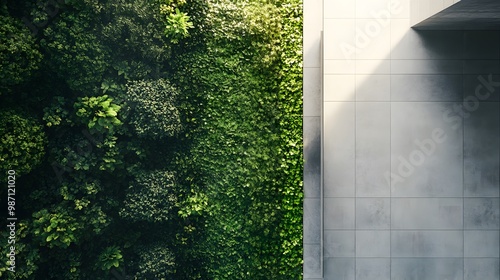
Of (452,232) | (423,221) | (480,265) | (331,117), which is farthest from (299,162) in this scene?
(480,265)

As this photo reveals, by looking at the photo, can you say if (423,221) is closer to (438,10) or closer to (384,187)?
(384,187)

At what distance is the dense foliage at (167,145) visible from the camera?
907 centimetres

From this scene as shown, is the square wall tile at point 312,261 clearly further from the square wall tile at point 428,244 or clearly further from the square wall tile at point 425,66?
the square wall tile at point 425,66

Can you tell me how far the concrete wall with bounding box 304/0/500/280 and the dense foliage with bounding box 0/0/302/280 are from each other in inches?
27.5

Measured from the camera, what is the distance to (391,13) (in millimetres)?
9734

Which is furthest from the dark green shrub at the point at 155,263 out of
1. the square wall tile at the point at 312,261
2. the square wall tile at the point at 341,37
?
the square wall tile at the point at 341,37

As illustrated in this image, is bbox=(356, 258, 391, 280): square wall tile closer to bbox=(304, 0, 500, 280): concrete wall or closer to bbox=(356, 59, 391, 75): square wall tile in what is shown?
bbox=(304, 0, 500, 280): concrete wall

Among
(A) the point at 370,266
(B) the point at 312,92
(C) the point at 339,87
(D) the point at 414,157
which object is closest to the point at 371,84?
(C) the point at 339,87

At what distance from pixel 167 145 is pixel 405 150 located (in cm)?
498

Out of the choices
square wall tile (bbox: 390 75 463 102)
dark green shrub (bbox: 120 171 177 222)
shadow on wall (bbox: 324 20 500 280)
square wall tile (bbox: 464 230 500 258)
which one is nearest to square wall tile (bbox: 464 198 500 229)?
shadow on wall (bbox: 324 20 500 280)

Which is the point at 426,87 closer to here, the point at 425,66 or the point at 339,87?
the point at 425,66

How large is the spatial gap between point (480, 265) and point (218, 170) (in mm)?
5831

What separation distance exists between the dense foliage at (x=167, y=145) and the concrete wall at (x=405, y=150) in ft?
2.29

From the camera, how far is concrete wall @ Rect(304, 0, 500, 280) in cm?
969
